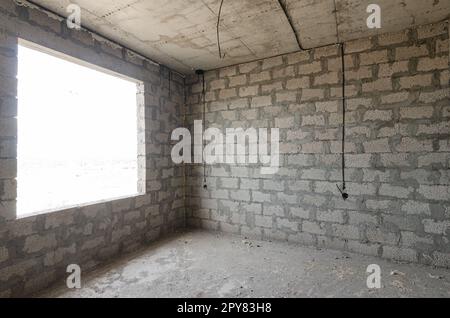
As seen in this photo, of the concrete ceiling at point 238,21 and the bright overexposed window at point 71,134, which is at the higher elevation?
the concrete ceiling at point 238,21

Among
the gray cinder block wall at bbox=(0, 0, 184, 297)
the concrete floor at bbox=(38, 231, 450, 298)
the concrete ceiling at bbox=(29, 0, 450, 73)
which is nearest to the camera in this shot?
the gray cinder block wall at bbox=(0, 0, 184, 297)

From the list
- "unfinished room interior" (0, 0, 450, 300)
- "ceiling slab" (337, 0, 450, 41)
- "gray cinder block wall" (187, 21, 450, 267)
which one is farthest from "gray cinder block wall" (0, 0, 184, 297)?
"ceiling slab" (337, 0, 450, 41)

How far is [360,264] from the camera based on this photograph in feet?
9.24

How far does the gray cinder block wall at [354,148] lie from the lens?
2746 millimetres

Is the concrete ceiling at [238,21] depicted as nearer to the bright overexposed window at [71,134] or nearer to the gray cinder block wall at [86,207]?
the gray cinder block wall at [86,207]

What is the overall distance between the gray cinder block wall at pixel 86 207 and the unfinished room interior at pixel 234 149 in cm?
2

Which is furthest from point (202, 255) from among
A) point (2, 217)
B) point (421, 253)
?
point (421, 253)

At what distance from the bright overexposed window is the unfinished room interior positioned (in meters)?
0.01

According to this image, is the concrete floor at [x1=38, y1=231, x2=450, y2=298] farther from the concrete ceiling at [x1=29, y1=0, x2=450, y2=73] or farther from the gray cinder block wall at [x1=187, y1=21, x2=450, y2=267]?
the concrete ceiling at [x1=29, y1=0, x2=450, y2=73]

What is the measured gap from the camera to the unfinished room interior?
237 cm

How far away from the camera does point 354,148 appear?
311 cm

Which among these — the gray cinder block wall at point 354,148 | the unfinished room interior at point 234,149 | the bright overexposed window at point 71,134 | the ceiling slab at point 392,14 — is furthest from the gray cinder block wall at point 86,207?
the ceiling slab at point 392,14

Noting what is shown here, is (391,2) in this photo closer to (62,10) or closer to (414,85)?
(414,85)
